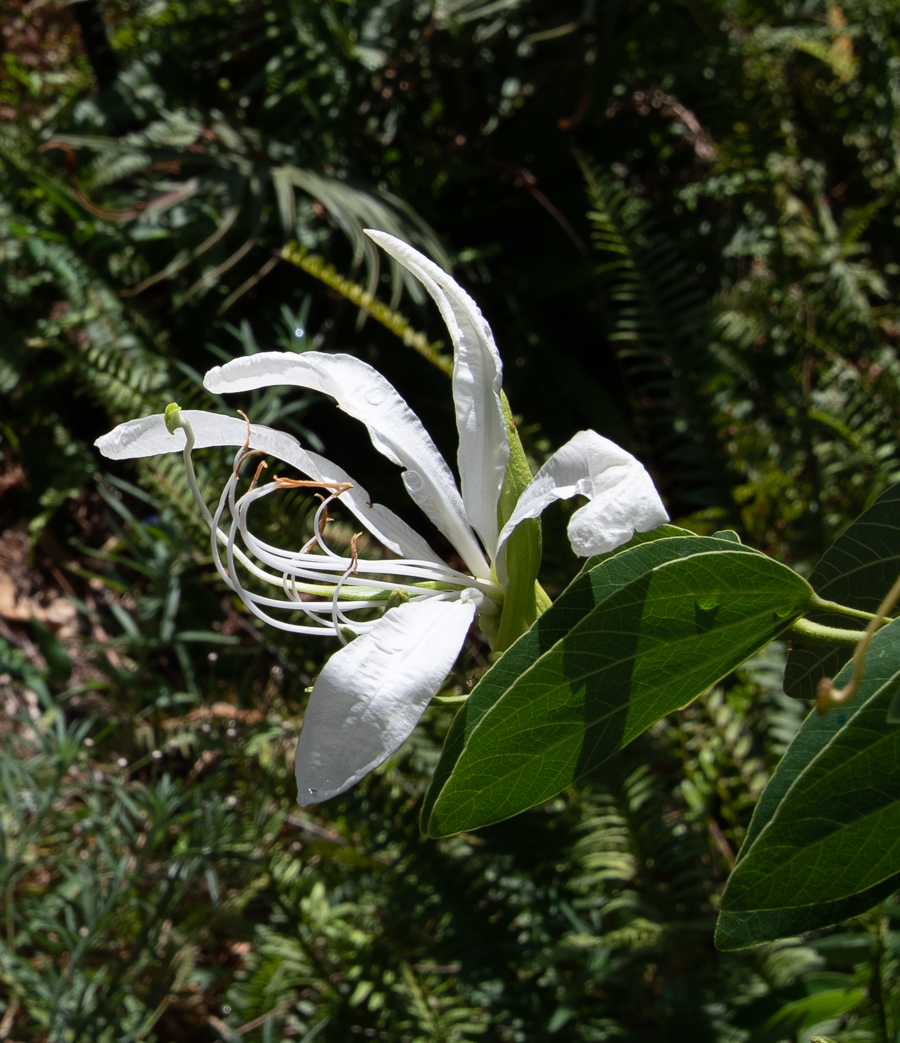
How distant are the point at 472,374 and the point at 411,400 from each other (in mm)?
1328

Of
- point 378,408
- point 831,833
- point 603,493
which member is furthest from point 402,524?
point 831,833

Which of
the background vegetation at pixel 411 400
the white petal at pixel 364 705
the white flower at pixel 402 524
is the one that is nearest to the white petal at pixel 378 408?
the white flower at pixel 402 524

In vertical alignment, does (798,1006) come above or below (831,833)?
below

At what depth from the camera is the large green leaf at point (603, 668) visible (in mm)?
364

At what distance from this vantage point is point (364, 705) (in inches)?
14.9

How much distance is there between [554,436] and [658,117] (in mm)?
860

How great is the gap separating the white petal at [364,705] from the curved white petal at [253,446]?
0.36 feet

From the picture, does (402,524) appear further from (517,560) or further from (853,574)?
(853,574)

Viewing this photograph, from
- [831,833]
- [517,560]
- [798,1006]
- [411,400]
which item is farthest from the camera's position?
[411,400]

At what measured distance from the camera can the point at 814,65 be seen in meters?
2.12

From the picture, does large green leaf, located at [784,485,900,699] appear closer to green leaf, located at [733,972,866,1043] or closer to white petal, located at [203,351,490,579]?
white petal, located at [203,351,490,579]

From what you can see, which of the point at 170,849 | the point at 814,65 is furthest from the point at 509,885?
the point at 814,65

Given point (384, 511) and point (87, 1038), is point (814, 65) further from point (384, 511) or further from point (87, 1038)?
point (87, 1038)

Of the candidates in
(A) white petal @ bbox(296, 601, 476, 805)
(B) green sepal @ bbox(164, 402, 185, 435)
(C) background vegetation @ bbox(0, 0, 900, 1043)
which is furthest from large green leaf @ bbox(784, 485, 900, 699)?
(C) background vegetation @ bbox(0, 0, 900, 1043)
